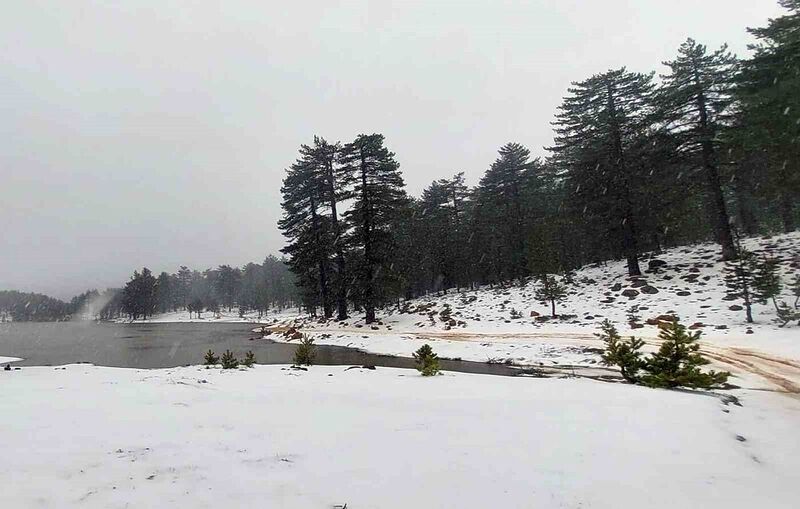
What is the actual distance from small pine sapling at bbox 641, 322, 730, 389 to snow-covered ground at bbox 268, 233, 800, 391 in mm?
2250

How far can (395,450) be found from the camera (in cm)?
496

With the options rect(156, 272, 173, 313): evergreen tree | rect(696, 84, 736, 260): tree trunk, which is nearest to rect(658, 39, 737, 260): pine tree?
rect(696, 84, 736, 260): tree trunk

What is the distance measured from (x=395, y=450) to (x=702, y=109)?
30.5 m

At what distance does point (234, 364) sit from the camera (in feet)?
46.9

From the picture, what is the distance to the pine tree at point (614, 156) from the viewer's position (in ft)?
89.9

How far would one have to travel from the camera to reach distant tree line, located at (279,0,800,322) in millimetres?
20156

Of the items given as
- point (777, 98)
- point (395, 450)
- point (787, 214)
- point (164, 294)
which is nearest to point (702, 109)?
point (777, 98)

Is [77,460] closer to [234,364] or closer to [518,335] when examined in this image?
[234,364]

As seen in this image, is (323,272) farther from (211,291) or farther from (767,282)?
(211,291)

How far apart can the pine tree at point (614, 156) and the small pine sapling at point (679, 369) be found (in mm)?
20090

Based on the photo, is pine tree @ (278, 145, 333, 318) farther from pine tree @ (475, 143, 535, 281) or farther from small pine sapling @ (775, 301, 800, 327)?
small pine sapling @ (775, 301, 800, 327)

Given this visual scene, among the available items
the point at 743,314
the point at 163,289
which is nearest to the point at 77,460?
the point at 743,314

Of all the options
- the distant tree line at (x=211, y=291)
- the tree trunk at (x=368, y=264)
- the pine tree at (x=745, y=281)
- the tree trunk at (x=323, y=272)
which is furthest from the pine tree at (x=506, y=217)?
the distant tree line at (x=211, y=291)

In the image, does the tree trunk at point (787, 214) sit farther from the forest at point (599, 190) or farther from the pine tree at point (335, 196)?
the pine tree at point (335, 196)
